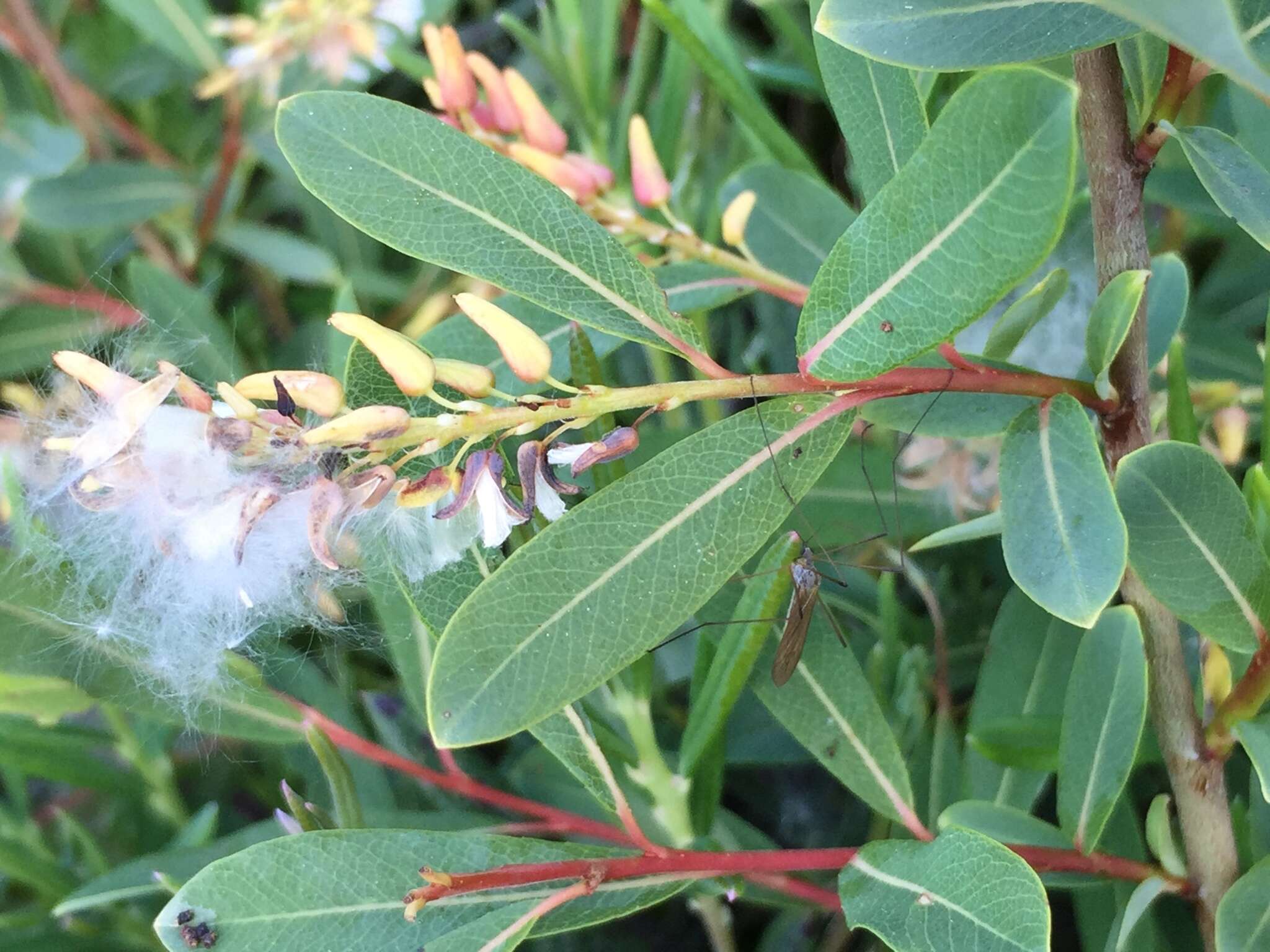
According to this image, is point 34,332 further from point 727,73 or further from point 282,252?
point 727,73

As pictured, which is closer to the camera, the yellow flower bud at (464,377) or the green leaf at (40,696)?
the yellow flower bud at (464,377)

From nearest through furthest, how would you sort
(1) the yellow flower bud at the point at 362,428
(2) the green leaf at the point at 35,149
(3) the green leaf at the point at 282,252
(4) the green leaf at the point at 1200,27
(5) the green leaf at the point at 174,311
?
(4) the green leaf at the point at 1200,27
(1) the yellow flower bud at the point at 362,428
(5) the green leaf at the point at 174,311
(2) the green leaf at the point at 35,149
(3) the green leaf at the point at 282,252

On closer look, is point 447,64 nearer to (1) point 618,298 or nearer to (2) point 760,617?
(1) point 618,298

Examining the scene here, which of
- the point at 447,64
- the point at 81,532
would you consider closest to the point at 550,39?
the point at 447,64

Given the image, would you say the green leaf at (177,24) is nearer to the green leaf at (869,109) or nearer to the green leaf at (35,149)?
the green leaf at (35,149)

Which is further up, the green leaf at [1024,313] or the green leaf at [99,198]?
the green leaf at [99,198]

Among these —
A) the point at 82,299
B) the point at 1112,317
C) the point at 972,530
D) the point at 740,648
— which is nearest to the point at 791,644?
the point at 740,648

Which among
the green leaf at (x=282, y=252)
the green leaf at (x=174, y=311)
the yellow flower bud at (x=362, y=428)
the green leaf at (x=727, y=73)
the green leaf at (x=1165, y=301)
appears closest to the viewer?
the yellow flower bud at (x=362, y=428)

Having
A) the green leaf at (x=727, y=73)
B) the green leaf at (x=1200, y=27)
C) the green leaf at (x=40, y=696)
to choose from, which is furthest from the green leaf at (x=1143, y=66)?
the green leaf at (x=40, y=696)
